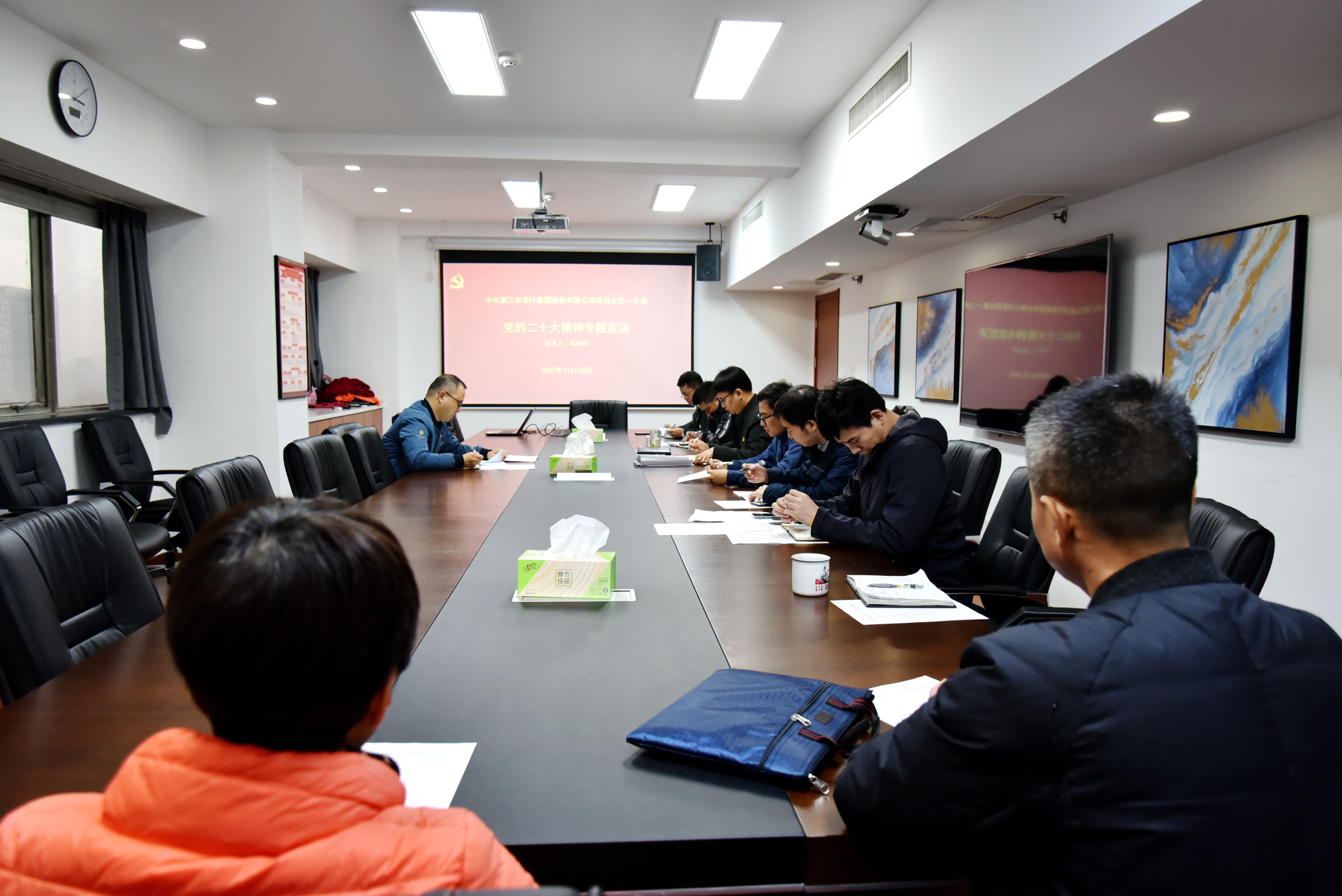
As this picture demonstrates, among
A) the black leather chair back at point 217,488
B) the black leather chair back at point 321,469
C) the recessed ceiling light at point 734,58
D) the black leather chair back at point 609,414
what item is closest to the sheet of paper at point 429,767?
the black leather chair back at point 217,488

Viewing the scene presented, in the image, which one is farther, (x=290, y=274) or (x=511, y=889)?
(x=290, y=274)

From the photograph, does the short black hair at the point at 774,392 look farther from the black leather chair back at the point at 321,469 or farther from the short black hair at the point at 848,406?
the black leather chair back at the point at 321,469

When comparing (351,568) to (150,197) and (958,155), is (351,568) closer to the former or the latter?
(958,155)

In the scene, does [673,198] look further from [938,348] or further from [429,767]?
[429,767]

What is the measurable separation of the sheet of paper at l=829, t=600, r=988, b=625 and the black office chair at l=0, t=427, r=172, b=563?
10.6 feet

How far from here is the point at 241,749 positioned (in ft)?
2.01

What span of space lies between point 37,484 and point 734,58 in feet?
13.3

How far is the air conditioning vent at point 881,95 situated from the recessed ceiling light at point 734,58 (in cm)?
58

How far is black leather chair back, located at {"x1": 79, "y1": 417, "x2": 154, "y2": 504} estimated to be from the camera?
176 inches

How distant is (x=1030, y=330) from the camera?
4.34 meters

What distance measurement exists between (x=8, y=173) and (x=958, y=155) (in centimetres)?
464

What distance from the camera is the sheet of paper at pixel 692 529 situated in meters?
2.64

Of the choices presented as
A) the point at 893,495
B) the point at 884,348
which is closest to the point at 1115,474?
the point at 893,495

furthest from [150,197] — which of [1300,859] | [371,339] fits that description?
[1300,859]
